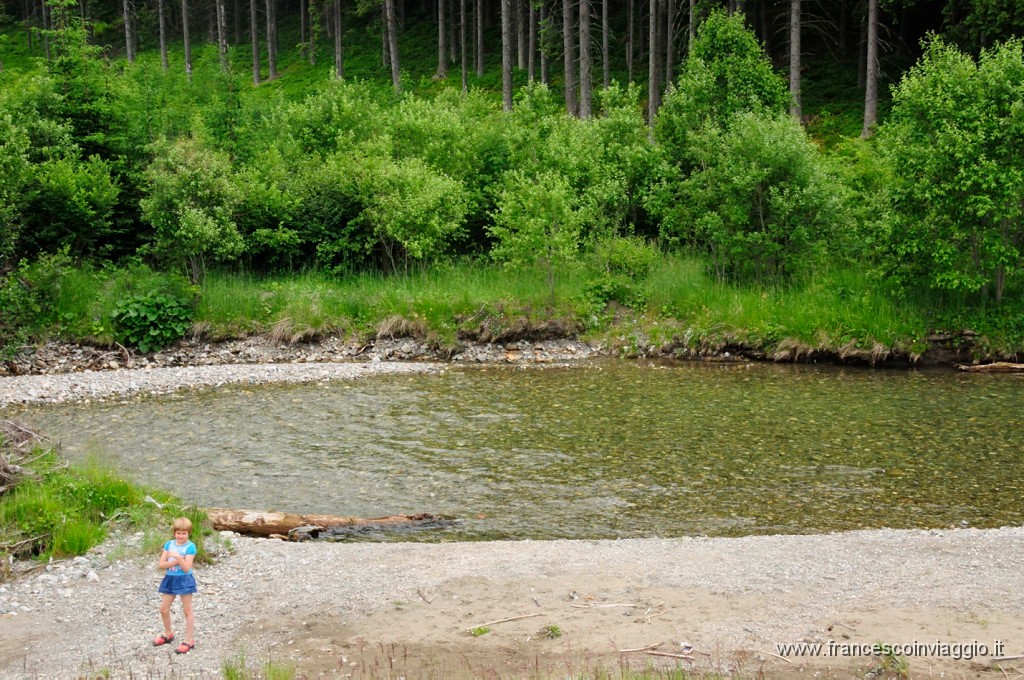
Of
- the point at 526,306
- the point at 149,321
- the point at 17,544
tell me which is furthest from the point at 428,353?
the point at 17,544

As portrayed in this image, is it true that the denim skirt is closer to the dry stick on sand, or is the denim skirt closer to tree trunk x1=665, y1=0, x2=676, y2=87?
the dry stick on sand

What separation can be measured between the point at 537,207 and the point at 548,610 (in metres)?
18.9

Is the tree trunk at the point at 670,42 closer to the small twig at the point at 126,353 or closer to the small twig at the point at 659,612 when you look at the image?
the small twig at the point at 126,353

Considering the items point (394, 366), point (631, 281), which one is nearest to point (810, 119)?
point (631, 281)

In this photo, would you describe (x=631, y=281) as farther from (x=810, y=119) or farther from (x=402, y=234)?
(x=810, y=119)

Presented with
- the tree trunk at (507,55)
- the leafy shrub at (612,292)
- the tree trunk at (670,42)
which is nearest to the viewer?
the leafy shrub at (612,292)

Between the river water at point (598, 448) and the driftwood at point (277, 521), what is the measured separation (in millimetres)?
569

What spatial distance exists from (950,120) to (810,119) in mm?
21212

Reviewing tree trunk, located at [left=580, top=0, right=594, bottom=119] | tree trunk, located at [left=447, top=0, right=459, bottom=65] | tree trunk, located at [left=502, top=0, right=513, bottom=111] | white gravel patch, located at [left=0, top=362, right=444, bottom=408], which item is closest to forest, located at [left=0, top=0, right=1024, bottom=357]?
white gravel patch, located at [left=0, top=362, right=444, bottom=408]

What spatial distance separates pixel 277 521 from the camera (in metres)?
11.4

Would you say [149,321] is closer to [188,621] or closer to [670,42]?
[188,621]

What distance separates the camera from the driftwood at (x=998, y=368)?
21.1m

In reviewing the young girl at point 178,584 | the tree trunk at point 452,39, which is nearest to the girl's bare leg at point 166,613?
the young girl at point 178,584

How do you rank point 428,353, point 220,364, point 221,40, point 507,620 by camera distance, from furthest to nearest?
point 221,40, point 428,353, point 220,364, point 507,620
